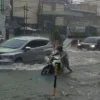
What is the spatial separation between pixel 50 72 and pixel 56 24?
49066 millimetres

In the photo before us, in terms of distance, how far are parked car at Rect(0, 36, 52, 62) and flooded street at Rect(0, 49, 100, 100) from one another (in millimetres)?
450

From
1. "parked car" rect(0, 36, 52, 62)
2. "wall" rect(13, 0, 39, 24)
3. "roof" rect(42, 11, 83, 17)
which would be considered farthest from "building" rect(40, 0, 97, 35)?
"parked car" rect(0, 36, 52, 62)

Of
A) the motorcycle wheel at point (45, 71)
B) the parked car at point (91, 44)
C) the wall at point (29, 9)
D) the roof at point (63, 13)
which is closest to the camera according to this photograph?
the motorcycle wheel at point (45, 71)

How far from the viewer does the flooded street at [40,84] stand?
9.78 meters

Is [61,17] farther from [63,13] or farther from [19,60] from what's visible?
[19,60]

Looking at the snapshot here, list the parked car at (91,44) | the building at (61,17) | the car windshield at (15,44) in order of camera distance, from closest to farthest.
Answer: the car windshield at (15,44)
the parked car at (91,44)
the building at (61,17)

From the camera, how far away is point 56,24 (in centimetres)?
6272

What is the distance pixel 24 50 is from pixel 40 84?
4.81 metres

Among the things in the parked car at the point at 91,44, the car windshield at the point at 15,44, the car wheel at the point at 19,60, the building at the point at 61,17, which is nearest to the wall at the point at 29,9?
the building at the point at 61,17

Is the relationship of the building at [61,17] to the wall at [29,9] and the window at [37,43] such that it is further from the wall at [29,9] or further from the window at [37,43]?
the window at [37,43]

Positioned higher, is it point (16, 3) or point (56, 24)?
point (16, 3)

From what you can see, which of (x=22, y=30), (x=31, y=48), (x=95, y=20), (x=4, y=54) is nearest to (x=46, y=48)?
(x=31, y=48)

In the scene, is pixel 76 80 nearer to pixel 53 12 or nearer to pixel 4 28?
pixel 4 28

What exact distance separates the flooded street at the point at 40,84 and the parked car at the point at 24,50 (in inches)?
17.7
